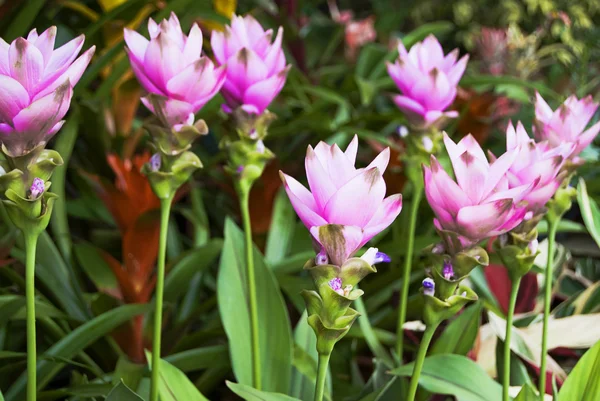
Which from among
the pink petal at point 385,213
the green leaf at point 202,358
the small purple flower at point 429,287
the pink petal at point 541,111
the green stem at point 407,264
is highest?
the pink petal at point 385,213

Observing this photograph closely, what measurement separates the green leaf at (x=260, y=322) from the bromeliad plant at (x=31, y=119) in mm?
287

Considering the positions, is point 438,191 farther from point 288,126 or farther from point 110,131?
point 110,131

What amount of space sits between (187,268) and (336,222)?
21.5 inches

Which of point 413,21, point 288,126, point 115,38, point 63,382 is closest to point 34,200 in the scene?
point 63,382

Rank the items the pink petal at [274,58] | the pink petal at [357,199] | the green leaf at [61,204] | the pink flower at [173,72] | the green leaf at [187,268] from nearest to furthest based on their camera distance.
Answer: the pink petal at [357,199] → the pink flower at [173,72] → the pink petal at [274,58] → the green leaf at [187,268] → the green leaf at [61,204]

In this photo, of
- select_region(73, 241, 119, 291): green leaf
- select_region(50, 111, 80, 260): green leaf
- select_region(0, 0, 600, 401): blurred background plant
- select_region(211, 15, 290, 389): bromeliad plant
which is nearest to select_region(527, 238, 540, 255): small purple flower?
select_region(0, 0, 600, 401): blurred background plant

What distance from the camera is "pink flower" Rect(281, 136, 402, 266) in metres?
0.35

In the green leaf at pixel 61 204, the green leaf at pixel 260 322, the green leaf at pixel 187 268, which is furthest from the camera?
the green leaf at pixel 61 204

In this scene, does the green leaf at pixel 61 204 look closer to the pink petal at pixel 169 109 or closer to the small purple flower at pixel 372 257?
the pink petal at pixel 169 109

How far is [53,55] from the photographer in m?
0.40

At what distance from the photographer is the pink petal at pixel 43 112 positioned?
37cm

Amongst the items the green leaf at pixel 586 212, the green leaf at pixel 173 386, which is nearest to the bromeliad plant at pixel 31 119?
the green leaf at pixel 173 386

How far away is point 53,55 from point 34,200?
0.33 feet

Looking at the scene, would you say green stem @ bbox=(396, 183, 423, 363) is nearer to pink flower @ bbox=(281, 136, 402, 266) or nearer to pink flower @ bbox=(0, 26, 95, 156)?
pink flower @ bbox=(281, 136, 402, 266)
